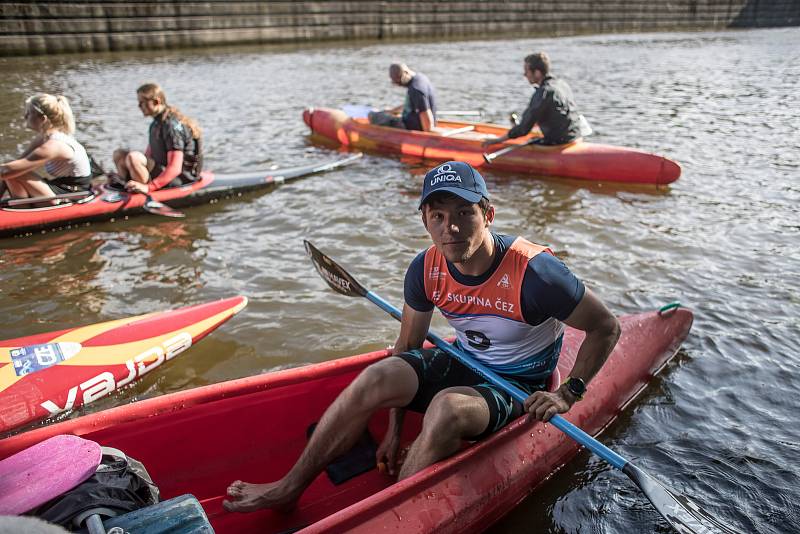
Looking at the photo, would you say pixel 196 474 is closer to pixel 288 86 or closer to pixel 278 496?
pixel 278 496

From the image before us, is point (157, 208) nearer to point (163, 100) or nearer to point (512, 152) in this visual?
point (163, 100)

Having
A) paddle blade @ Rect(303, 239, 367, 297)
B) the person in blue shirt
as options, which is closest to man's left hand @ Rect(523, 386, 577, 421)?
paddle blade @ Rect(303, 239, 367, 297)

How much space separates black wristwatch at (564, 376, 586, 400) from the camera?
10.0ft

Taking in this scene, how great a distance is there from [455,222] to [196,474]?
1.95 metres

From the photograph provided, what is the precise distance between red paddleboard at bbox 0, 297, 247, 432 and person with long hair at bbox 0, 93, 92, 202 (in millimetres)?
2832

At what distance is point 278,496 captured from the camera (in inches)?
126

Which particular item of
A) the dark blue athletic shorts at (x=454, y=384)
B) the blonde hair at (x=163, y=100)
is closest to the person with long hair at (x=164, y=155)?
the blonde hair at (x=163, y=100)

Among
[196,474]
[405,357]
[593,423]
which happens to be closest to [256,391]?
[196,474]

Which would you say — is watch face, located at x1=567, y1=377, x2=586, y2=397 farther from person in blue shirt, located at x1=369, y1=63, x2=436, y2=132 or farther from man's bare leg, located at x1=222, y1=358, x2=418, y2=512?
person in blue shirt, located at x1=369, y1=63, x2=436, y2=132

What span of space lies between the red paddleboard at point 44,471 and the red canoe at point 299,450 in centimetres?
26

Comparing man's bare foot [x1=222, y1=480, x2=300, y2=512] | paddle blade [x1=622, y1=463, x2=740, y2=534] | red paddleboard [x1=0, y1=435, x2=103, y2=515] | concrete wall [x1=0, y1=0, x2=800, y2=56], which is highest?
concrete wall [x1=0, y1=0, x2=800, y2=56]

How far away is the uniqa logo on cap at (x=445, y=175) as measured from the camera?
290cm

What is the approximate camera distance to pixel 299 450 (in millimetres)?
3811

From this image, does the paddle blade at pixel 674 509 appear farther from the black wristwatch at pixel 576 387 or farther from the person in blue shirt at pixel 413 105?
the person in blue shirt at pixel 413 105
